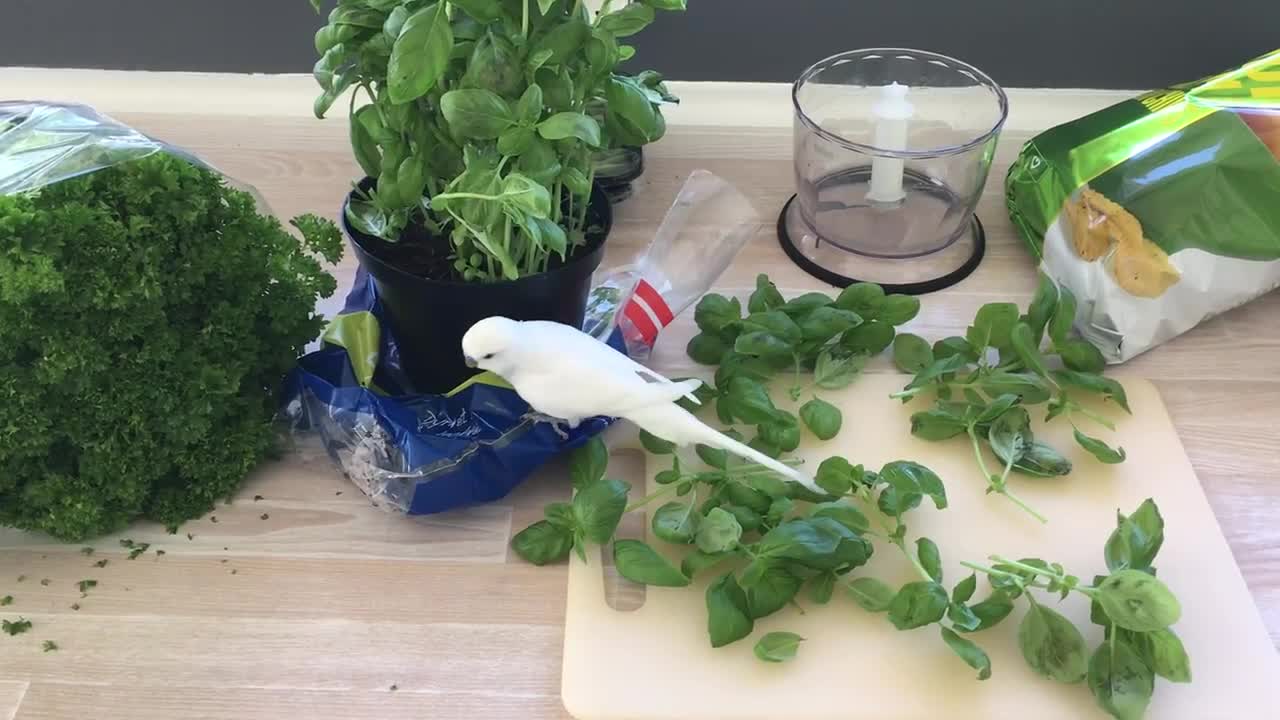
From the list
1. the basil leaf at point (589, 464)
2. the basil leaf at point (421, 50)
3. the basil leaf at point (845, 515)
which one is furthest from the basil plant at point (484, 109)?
the basil leaf at point (845, 515)

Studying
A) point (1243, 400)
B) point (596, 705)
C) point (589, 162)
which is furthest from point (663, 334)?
point (1243, 400)

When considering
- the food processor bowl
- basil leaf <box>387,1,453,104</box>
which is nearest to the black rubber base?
the food processor bowl

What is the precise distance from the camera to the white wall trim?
1.07 meters

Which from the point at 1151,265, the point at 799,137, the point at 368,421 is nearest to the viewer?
the point at 368,421

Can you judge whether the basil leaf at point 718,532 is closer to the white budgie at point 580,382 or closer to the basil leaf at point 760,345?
the white budgie at point 580,382

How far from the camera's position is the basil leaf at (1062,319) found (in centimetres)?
77

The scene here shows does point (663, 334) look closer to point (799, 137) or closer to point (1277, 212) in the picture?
point (799, 137)

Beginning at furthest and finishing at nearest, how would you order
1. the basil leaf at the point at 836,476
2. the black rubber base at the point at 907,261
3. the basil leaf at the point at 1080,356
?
the black rubber base at the point at 907,261 < the basil leaf at the point at 1080,356 < the basil leaf at the point at 836,476

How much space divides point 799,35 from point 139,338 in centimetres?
67

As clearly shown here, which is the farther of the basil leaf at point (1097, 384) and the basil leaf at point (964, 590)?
the basil leaf at point (1097, 384)

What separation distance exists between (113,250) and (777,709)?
458 mm

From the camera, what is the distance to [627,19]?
635 mm


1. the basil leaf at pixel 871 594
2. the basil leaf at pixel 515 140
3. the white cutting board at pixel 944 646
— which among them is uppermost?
the basil leaf at pixel 515 140

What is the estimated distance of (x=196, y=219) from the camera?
0.65 metres
